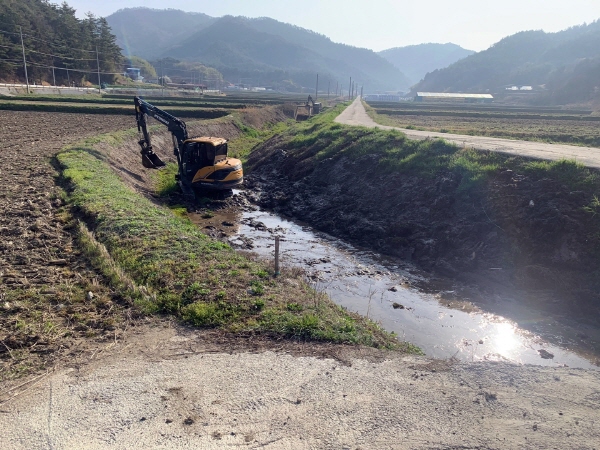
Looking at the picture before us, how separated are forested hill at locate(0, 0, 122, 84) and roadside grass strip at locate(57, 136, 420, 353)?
240 feet

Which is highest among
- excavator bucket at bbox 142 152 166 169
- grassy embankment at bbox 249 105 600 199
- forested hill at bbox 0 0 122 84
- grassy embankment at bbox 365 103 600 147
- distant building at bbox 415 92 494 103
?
forested hill at bbox 0 0 122 84

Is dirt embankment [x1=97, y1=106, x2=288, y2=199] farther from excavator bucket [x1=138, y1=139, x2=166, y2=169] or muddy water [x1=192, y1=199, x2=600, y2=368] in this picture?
muddy water [x1=192, y1=199, x2=600, y2=368]

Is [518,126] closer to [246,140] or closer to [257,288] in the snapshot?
[246,140]

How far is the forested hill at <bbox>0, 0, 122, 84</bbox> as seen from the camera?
235 ft

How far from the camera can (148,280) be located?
9312 millimetres

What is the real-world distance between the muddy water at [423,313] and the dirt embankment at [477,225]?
1.14 metres

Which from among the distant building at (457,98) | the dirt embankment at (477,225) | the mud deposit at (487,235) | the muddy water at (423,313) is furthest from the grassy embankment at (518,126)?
the distant building at (457,98)

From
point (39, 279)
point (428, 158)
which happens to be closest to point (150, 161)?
point (39, 279)

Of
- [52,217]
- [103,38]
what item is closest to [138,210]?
[52,217]

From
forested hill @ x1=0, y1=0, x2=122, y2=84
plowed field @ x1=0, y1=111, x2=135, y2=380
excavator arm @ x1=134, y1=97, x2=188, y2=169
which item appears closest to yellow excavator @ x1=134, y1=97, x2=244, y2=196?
excavator arm @ x1=134, y1=97, x2=188, y2=169

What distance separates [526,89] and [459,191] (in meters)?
148

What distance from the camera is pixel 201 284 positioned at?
29.7 ft

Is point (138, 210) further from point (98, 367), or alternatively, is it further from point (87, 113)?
point (87, 113)

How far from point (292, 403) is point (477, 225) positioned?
11.1 m
